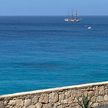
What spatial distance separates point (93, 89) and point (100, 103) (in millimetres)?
381

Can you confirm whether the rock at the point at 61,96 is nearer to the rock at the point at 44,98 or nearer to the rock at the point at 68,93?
the rock at the point at 68,93

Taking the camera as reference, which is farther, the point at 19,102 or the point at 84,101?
the point at 84,101

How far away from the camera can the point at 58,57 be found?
45.3 metres

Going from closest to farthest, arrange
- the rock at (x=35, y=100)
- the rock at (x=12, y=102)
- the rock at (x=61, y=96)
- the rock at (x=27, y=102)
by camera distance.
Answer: the rock at (x=12, y=102) < the rock at (x=27, y=102) < the rock at (x=35, y=100) < the rock at (x=61, y=96)

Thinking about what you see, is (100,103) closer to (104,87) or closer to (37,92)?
(104,87)

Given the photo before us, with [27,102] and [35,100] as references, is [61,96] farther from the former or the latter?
[27,102]

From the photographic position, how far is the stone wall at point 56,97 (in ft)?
29.5

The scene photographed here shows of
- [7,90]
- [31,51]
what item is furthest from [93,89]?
[31,51]

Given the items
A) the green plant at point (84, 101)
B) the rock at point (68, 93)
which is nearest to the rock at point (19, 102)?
the rock at point (68, 93)

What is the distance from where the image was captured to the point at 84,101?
9.25 metres

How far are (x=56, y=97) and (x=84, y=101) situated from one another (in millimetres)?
Result: 652

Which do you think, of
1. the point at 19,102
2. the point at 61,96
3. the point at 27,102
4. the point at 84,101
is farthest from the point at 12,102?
the point at 84,101

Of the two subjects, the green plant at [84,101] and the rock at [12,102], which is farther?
the green plant at [84,101]

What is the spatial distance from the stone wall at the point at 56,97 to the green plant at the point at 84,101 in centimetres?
8
